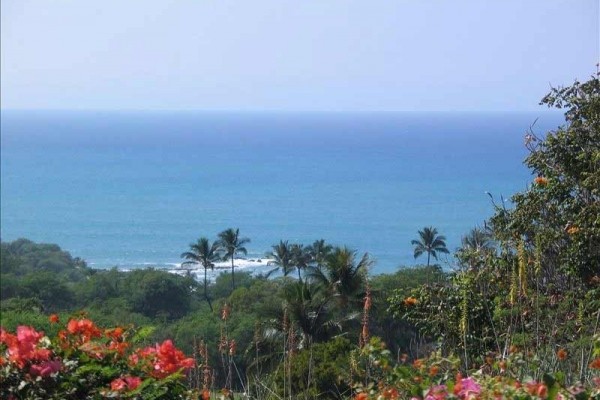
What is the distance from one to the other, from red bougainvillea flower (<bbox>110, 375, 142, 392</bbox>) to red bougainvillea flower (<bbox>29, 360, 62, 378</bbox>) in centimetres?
17

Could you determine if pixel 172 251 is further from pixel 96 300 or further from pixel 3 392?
pixel 3 392

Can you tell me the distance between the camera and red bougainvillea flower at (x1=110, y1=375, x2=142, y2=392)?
2.53m

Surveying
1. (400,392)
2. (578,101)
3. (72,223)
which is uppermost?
(578,101)

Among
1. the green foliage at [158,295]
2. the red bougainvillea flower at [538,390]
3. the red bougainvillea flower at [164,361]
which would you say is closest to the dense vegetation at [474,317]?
the red bougainvillea flower at [538,390]

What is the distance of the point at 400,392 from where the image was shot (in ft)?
9.32

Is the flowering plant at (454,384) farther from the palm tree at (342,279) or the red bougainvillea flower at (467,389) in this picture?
the palm tree at (342,279)

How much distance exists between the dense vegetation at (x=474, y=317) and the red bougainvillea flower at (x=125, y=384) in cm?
37

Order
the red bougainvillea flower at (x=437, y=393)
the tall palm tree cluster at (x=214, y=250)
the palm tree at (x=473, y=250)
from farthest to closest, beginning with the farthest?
1. the tall palm tree cluster at (x=214, y=250)
2. the palm tree at (x=473, y=250)
3. the red bougainvillea flower at (x=437, y=393)

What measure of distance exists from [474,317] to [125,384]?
5.83 meters

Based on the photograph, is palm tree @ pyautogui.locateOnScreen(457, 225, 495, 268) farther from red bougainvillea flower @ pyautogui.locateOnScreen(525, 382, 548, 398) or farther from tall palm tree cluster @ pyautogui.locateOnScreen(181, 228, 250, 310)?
tall palm tree cluster @ pyautogui.locateOnScreen(181, 228, 250, 310)

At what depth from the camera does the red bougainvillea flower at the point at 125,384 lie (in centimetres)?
253

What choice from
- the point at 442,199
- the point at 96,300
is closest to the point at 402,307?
the point at 96,300

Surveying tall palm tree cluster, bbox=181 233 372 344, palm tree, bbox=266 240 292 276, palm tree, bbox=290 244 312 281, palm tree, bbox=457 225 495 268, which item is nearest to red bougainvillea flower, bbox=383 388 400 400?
palm tree, bbox=457 225 495 268

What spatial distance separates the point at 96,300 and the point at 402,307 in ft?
116
